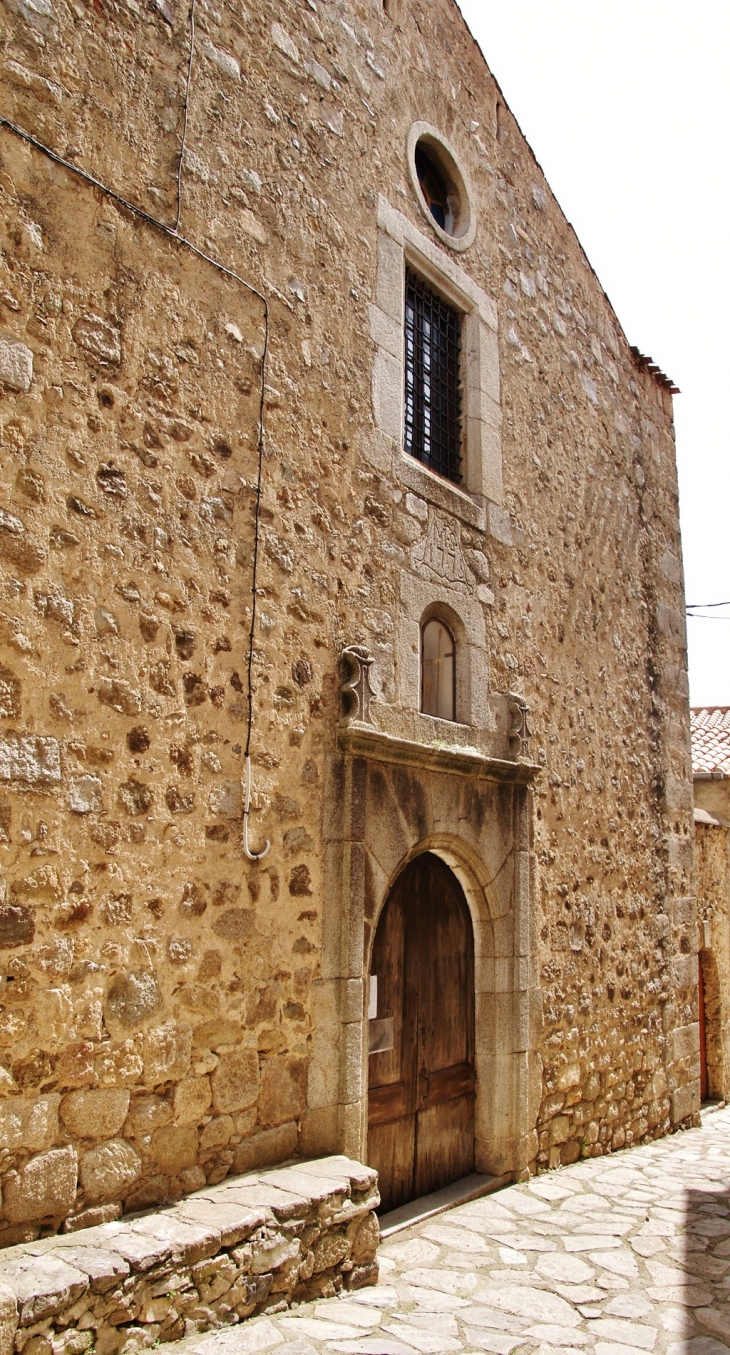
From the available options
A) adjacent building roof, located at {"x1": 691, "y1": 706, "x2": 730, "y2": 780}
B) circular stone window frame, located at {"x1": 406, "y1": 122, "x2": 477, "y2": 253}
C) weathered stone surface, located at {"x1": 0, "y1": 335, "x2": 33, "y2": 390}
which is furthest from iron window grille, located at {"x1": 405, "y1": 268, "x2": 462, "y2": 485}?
adjacent building roof, located at {"x1": 691, "y1": 706, "x2": 730, "y2": 780}

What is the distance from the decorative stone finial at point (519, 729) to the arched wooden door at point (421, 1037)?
2.90 ft

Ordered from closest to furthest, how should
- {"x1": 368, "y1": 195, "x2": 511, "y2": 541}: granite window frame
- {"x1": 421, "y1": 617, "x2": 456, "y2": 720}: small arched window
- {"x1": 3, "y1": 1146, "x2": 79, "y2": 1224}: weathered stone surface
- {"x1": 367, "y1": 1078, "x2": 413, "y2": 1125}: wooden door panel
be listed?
{"x1": 3, "y1": 1146, "x2": 79, "y2": 1224}: weathered stone surface → {"x1": 367, "y1": 1078, "x2": 413, "y2": 1125}: wooden door panel → {"x1": 368, "y1": 195, "x2": 511, "y2": 541}: granite window frame → {"x1": 421, "y1": 617, "x2": 456, "y2": 720}: small arched window

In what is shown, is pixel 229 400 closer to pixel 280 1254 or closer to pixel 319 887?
pixel 319 887

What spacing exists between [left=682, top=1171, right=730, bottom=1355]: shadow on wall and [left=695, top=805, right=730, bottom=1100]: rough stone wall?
418 cm

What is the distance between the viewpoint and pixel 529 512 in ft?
21.4

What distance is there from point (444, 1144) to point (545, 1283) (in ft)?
4.09

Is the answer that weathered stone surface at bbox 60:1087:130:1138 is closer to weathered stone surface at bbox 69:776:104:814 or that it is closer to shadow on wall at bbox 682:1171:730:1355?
weathered stone surface at bbox 69:776:104:814

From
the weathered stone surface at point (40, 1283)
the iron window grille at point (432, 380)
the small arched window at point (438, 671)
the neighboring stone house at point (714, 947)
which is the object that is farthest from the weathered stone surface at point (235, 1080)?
the neighboring stone house at point (714, 947)

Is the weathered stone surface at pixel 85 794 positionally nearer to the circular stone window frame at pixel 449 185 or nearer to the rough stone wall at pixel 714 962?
the circular stone window frame at pixel 449 185

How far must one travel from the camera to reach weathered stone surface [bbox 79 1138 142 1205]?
10.2 feet

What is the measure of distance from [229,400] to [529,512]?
2951 mm

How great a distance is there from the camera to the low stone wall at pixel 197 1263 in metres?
2.66

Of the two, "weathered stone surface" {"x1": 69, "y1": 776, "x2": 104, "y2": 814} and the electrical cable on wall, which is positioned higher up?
the electrical cable on wall

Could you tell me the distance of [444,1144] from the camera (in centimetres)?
518
